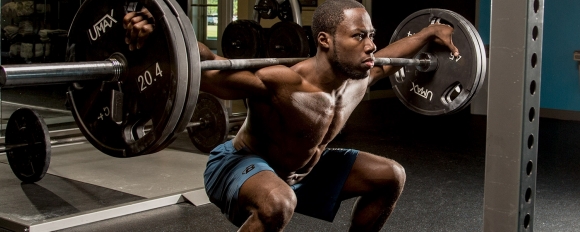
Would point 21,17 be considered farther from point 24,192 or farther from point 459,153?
point 459,153

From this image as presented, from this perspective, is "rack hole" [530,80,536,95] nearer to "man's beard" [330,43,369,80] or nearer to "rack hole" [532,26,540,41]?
"rack hole" [532,26,540,41]

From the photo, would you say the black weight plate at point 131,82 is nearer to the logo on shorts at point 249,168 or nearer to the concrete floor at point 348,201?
the logo on shorts at point 249,168

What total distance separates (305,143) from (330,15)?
15.1 inches

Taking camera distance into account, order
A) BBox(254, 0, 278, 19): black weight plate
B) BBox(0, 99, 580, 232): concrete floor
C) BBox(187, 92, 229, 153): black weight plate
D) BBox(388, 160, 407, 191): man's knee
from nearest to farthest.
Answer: BBox(388, 160, 407, 191): man's knee, BBox(0, 99, 580, 232): concrete floor, BBox(187, 92, 229, 153): black weight plate, BBox(254, 0, 278, 19): black weight plate

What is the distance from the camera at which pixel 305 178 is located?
2.22 m

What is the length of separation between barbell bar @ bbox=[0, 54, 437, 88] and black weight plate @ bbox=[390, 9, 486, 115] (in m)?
0.82

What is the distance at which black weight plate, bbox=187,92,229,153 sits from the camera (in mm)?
4445

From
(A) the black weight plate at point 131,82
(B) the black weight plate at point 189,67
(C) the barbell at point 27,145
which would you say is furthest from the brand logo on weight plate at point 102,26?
(C) the barbell at point 27,145

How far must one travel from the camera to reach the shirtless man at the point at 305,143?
1856mm

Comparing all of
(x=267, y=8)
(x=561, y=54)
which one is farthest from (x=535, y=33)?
(x=561, y=54)

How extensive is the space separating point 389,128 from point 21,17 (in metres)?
3.13

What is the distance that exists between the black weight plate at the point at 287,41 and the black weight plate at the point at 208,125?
38.0 inches

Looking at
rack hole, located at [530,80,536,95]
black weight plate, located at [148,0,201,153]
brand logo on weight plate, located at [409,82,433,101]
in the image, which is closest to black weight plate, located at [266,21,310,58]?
brand logo on weight plate, located at [409,82,433,101]

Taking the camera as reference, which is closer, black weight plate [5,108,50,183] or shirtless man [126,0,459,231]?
shirtless man [126,0,459,231]
